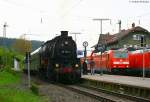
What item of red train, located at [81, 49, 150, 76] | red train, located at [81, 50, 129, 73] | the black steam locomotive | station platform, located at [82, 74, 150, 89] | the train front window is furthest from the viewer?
the train front window

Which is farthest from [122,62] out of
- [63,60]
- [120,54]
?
[63,60]

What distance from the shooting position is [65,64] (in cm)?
3597

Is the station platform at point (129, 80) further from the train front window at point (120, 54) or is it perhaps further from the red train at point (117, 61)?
the train front window at point (120, 54)

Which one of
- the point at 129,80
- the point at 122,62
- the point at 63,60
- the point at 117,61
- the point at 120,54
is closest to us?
the point at 129,80

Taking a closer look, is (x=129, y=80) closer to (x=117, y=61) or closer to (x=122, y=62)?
(x=117, y=61)

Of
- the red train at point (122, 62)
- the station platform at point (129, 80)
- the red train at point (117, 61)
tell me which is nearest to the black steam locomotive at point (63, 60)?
the station platform at point (129, 80)

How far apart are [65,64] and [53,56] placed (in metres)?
1.14

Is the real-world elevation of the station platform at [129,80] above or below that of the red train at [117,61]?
below

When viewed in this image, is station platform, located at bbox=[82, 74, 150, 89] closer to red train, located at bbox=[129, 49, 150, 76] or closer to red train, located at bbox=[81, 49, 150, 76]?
red train, located at bbox=[129, 49, 150, 76]

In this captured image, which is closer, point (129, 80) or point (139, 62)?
point (129, 80)

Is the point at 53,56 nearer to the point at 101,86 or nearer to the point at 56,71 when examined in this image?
the point at 56,71

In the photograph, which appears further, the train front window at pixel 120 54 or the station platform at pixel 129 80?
the train front window at pixel 120 54

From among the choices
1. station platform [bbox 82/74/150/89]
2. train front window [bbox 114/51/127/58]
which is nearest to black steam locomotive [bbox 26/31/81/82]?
station platform [bbox 82/74/150/89]

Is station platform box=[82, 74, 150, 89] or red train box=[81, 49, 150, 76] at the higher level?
red train box=[81, 49, 150, 76]
